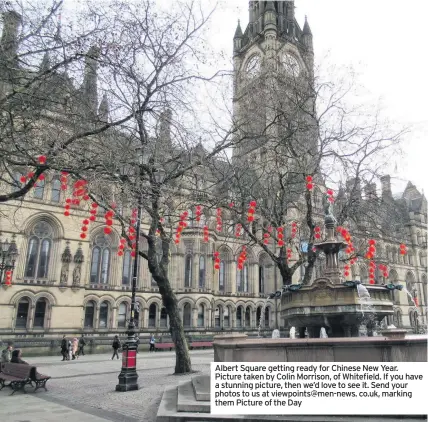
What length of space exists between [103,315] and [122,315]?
159 cm

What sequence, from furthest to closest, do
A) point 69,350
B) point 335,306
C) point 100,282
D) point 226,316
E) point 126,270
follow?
point 226,316
point 126,270
point 100,282
point 69,350
point 335,306

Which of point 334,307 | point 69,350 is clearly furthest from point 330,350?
point 69,350

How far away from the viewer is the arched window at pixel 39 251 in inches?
1055

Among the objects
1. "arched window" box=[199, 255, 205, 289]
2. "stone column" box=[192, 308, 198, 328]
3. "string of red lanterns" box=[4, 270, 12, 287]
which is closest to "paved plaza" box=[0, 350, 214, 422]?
"string of red lanterns" box=[4, 270, 12, 287]

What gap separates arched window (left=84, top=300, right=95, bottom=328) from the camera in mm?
28844

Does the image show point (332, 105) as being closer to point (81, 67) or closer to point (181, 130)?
point (181, 130)

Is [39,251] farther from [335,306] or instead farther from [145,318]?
[335,306]

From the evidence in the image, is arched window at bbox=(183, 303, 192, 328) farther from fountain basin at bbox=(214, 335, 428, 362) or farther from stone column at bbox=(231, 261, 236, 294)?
fountain basin at bbox=(214, 335, 428, 362)

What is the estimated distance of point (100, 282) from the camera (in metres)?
30.2

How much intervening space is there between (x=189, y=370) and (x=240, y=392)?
9062 millimetres

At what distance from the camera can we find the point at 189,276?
34219 mm

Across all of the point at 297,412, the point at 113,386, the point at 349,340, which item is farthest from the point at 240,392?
the point at 113,386

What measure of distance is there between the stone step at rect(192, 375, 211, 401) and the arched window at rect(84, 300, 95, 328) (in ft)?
73.2

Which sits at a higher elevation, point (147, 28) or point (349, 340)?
point (147, 28)
